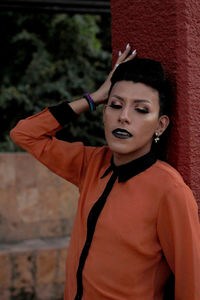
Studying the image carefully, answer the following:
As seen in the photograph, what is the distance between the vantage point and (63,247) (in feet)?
13.6

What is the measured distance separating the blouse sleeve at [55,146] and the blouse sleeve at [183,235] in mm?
511

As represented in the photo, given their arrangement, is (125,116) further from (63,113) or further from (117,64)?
(63,113)

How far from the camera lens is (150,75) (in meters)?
1.40

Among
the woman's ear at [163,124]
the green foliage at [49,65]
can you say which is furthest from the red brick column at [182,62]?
the green foliage at [49,65]

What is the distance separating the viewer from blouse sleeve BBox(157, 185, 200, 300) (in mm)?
1293

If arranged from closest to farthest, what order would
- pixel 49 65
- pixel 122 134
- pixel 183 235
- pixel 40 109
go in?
pixel 183 235 < pixel 122 134 < pixel 40 109 < pixel 49 65

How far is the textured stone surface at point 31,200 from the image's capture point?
13.4ft

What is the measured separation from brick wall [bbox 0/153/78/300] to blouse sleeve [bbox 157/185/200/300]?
292 centimetres

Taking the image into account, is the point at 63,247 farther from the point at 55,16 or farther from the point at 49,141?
the point at 55,16

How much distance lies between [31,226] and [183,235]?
3151 millimetres

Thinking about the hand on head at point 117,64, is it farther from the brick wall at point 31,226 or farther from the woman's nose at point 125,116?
the brick wall at point 31,226

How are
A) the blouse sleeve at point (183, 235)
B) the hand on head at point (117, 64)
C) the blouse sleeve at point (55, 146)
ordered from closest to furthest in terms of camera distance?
1. the blouse sleeve at point (183, 235)
2. the hand on head at point (117, 64)
3. the blouse sleeve at point (55, 146)

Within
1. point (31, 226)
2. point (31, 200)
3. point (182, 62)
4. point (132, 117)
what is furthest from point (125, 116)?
point (31, 226)

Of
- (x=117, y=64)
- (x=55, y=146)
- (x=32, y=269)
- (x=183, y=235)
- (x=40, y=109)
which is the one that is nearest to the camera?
(x=183, y=235)
